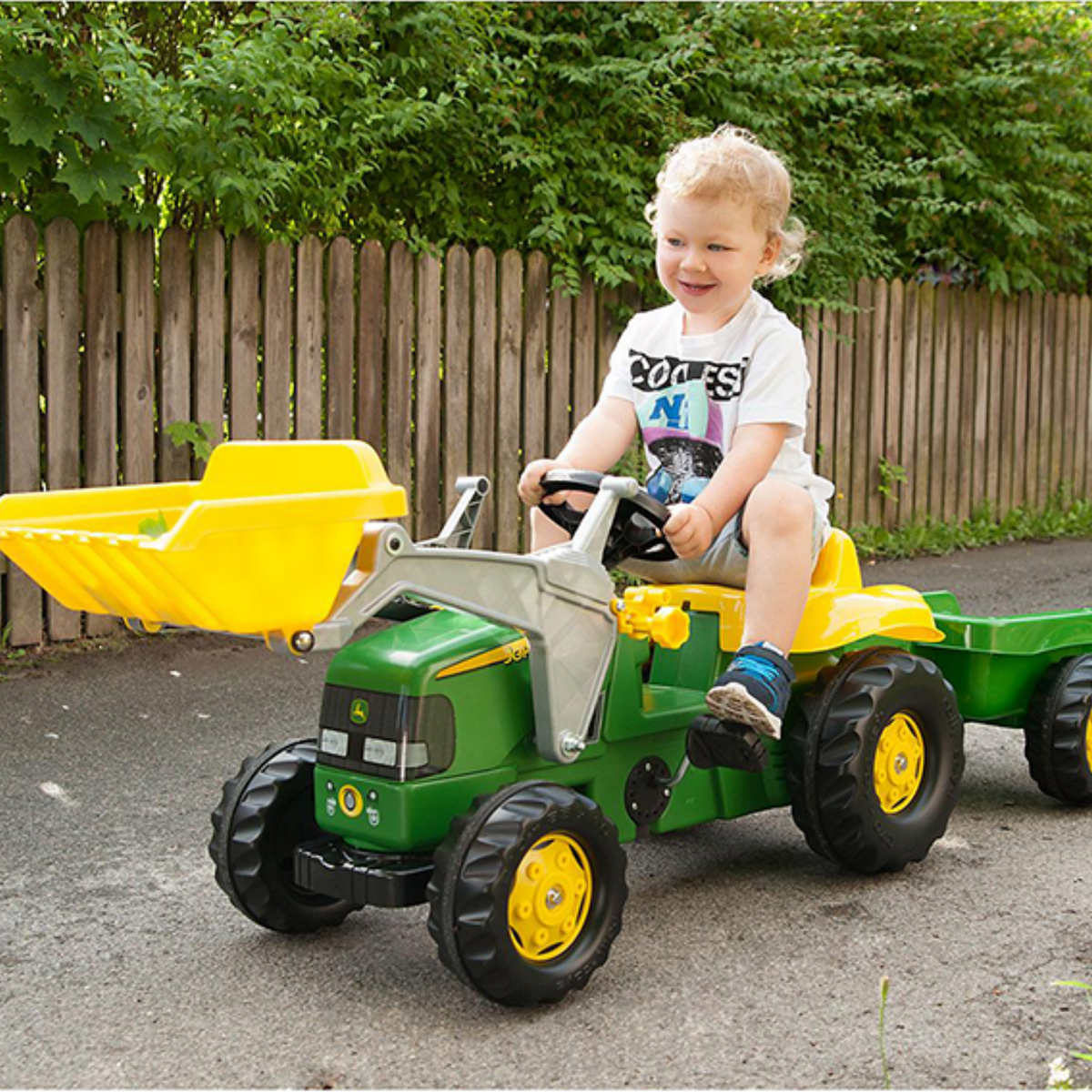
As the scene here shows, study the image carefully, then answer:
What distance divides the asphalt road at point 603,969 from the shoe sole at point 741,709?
1.48 feet

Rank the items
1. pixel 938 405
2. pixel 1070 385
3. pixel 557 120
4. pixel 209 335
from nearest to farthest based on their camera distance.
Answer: pixel 209 335
pixel 557 120
pixel 938 405
pixel 1070 385

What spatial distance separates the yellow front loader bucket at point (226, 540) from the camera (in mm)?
2404

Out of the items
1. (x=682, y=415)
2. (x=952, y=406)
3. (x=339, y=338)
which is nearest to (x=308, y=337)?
(x=339, y=338)

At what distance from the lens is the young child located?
10.8 feet

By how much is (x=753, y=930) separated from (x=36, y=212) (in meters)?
4.34

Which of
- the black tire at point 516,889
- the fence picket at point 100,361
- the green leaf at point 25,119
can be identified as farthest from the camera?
the fence picket at point 100,361

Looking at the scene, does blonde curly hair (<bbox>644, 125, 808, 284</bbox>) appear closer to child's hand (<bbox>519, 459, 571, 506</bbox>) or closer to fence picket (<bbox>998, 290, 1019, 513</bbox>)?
child's hand (<bbox>519, 459, 571, 506</bbox>)

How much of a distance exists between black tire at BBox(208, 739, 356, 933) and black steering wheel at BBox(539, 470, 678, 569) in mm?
765

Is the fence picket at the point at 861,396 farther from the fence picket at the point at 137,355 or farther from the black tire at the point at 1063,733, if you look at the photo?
the black tire at the point at 1063,733

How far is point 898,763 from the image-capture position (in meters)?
3.56

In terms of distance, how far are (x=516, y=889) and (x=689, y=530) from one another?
0.85 m

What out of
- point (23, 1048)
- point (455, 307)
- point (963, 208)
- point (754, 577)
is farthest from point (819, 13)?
point (23, 1048)

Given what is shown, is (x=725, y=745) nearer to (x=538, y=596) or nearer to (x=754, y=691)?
(x=754, y=691)

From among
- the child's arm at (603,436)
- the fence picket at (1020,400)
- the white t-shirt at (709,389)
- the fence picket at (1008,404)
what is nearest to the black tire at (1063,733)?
the white t-shirt at (709,389)
